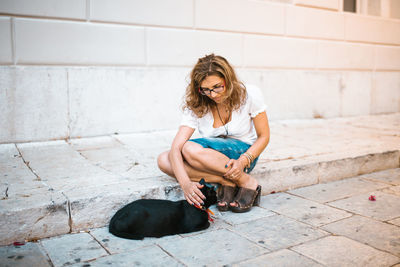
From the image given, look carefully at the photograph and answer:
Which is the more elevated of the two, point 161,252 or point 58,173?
point 58,173

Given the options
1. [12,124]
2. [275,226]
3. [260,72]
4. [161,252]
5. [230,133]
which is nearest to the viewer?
[161,252]

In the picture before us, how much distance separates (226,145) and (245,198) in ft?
1.45

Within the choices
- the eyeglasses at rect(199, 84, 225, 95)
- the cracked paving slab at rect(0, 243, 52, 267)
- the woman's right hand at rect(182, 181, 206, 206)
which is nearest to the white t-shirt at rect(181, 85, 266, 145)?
the eyeglasses at rect(199, 84, 225, 95)

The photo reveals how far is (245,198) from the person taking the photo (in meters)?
3.17

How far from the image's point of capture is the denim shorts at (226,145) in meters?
3.15

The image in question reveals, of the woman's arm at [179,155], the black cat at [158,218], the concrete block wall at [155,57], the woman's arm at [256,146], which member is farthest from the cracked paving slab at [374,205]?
the concrete block wall at [155,57]

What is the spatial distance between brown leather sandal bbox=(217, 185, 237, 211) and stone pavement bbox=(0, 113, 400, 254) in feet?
1.14

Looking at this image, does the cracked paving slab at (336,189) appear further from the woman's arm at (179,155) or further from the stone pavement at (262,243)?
the woman's arm at (179,155)

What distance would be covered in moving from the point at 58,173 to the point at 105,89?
1.94m

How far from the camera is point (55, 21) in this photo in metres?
4.79

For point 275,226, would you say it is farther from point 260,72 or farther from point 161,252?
point 260,72

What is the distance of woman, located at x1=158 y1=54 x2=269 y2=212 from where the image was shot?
296 cm

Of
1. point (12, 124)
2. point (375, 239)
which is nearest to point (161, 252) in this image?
point (375, 239)

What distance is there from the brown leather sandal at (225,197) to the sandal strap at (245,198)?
6 cm
